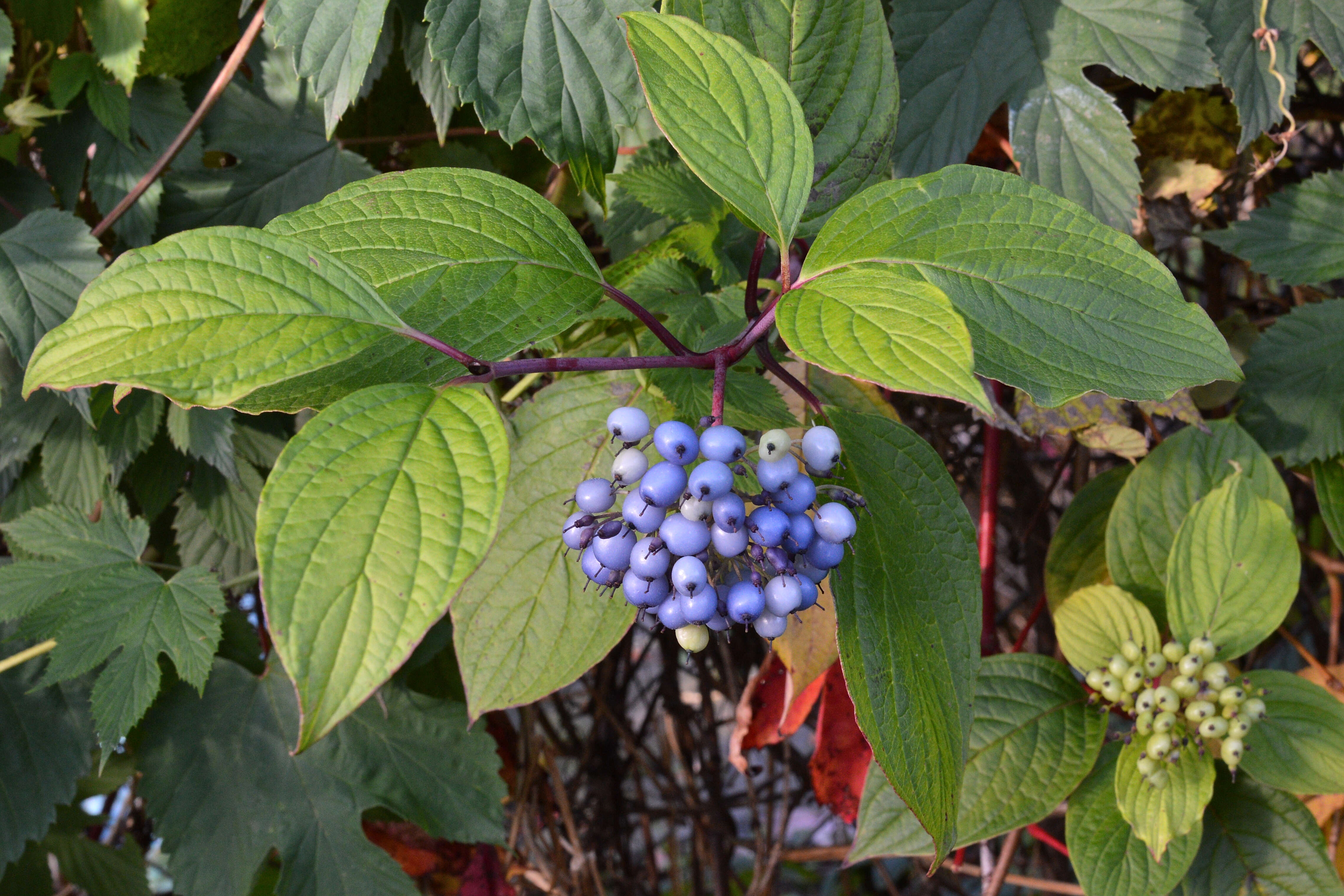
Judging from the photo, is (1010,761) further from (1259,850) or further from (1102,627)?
(1259,850)

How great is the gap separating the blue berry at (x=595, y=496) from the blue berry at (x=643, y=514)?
0.05 feet

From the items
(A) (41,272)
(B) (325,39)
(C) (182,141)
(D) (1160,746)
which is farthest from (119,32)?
(D) (1160,746)

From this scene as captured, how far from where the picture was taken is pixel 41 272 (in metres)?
1.02

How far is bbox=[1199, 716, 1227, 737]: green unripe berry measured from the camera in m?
0.96

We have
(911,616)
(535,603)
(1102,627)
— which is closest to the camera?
(911,616)

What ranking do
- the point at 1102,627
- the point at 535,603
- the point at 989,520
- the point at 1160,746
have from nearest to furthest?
the point at 535,603, the point at 1160,746, the point at 1102,627, the point at 989,520

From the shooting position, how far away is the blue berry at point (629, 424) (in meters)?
0.55

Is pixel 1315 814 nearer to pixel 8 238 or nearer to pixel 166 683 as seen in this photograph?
pixel 166 683

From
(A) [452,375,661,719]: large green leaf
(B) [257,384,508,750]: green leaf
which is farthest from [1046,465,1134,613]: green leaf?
(B) [257,384,508,750]: green leaf

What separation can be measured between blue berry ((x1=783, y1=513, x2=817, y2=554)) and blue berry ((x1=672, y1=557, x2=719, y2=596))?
0.06m

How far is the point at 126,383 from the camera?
18.4 inches

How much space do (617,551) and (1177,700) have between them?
0.76 m

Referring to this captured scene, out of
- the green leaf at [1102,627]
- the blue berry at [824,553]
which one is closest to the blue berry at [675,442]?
the blue berry at [824,553]

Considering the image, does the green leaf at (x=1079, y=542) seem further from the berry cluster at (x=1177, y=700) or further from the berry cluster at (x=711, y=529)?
the berry cluster at (x=711, y=529)
